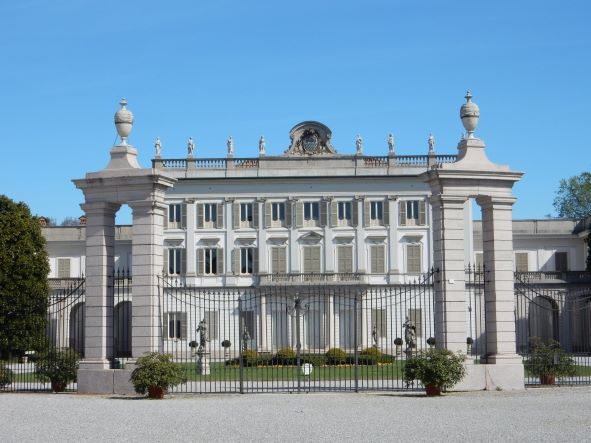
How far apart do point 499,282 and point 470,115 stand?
409cm

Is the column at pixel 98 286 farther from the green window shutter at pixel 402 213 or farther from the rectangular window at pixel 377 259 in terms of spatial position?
the green window shutter at pixel 402 213

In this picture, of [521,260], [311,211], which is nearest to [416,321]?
[311,211]

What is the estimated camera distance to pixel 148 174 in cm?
2298

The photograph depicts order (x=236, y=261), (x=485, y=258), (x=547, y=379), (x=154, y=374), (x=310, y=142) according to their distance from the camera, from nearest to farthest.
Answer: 1. (x=154, y=374)
2. (x=485, y=258)
3. (x=547, y=379)
4. (x=236, y=261)
5. (x=310, y=142)

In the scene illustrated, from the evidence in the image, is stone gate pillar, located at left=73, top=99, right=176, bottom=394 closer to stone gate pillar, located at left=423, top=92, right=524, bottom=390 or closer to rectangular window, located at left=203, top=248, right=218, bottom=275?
stone gate pillar, located at left=423, top=92, right=524, bottom=390

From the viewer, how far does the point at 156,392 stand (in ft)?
71.7

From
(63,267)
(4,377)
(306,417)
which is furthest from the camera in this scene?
(63,267)

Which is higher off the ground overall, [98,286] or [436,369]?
[98,286]

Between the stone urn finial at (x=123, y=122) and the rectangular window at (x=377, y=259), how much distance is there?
38.9m

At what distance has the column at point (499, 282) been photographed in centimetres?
2306

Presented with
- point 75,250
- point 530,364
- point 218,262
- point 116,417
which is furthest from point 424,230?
point 116,417

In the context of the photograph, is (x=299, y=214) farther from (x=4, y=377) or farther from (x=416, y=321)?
(x=4, y=377)

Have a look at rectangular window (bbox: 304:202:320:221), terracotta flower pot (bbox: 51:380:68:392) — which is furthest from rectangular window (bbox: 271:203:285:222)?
terracotta flower pot (bbox: 51:380:68:392)

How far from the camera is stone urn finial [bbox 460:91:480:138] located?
78.0 feet
